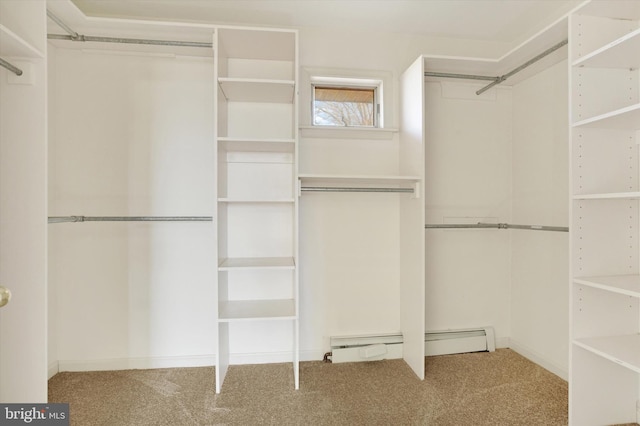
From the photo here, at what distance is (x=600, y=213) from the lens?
5.16 ft

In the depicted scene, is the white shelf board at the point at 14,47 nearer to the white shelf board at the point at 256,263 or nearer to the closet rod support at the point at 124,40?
the closet rod support at the point at 124,40

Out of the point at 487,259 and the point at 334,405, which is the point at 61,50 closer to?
the point at 334,405

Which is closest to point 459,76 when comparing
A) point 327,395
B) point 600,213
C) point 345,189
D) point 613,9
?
point 613,9

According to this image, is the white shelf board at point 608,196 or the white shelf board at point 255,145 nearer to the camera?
the white shelf board at point 608,196

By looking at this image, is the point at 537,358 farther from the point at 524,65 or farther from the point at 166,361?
the point at 166,361

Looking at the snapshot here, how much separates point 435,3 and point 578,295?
188cm

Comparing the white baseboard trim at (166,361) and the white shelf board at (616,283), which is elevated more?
the white shelf board at (616,283)

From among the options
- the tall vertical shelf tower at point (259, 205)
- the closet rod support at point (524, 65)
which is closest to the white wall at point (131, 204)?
the tall vertical shelf tower at point (259, 205)

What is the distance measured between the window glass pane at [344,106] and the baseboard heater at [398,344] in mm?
1610

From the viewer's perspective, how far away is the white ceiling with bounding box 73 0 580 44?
6.65ft

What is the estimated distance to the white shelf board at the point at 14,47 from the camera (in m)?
1.24

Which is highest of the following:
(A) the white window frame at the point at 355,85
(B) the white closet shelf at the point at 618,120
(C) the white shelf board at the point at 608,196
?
(A) the white window frame at the point at 355,85

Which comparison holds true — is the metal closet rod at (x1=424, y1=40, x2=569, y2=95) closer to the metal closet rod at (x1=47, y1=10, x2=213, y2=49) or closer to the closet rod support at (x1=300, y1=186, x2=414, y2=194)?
the closet rod support at (x1=300, y1=186, x2=414, y2=194)

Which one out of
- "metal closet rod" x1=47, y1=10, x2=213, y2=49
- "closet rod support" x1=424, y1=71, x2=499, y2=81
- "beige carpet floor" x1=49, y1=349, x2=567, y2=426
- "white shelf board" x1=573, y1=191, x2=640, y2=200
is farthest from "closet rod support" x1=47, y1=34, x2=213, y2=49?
"white shelf board" x1=573, y1=191, x2=640, y2=200
